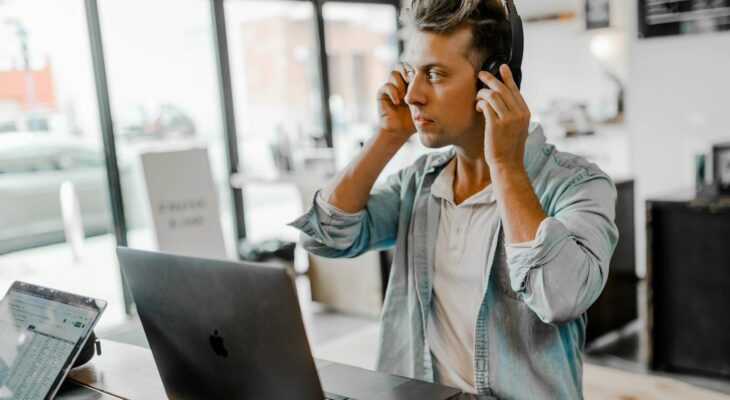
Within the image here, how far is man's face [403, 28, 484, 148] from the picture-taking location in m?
1.33

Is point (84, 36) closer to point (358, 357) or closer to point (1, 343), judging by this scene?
point (358, 357)

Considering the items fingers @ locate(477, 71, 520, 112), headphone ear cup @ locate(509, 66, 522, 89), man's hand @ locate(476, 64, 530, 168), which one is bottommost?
man's hand @ locate(476, 64, 530, 168)

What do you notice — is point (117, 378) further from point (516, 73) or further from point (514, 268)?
point (516, 73)

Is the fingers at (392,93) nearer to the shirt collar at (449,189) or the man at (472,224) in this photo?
the man at (472,224)

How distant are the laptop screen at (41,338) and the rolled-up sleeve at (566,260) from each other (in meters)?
A: 0.73

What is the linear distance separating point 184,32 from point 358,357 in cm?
287

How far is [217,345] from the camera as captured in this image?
39.6 inches

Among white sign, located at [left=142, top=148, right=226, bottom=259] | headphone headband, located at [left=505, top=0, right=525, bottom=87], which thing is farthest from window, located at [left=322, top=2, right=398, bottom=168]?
headphone headband, located at [left=505, top=0, right=525, bottom=87]

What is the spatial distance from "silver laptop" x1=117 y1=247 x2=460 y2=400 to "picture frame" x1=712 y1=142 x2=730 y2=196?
2523mm

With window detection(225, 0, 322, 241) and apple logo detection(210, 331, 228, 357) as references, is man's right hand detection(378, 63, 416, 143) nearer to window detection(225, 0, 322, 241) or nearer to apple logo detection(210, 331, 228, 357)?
apple logo detection(210, 331, 228, 357)

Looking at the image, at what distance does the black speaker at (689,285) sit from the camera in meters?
3.15

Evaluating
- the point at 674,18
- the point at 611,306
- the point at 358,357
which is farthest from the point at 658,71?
the point at 358,357

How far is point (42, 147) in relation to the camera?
14.3 ft

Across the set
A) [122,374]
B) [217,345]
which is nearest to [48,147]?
[122,374]
